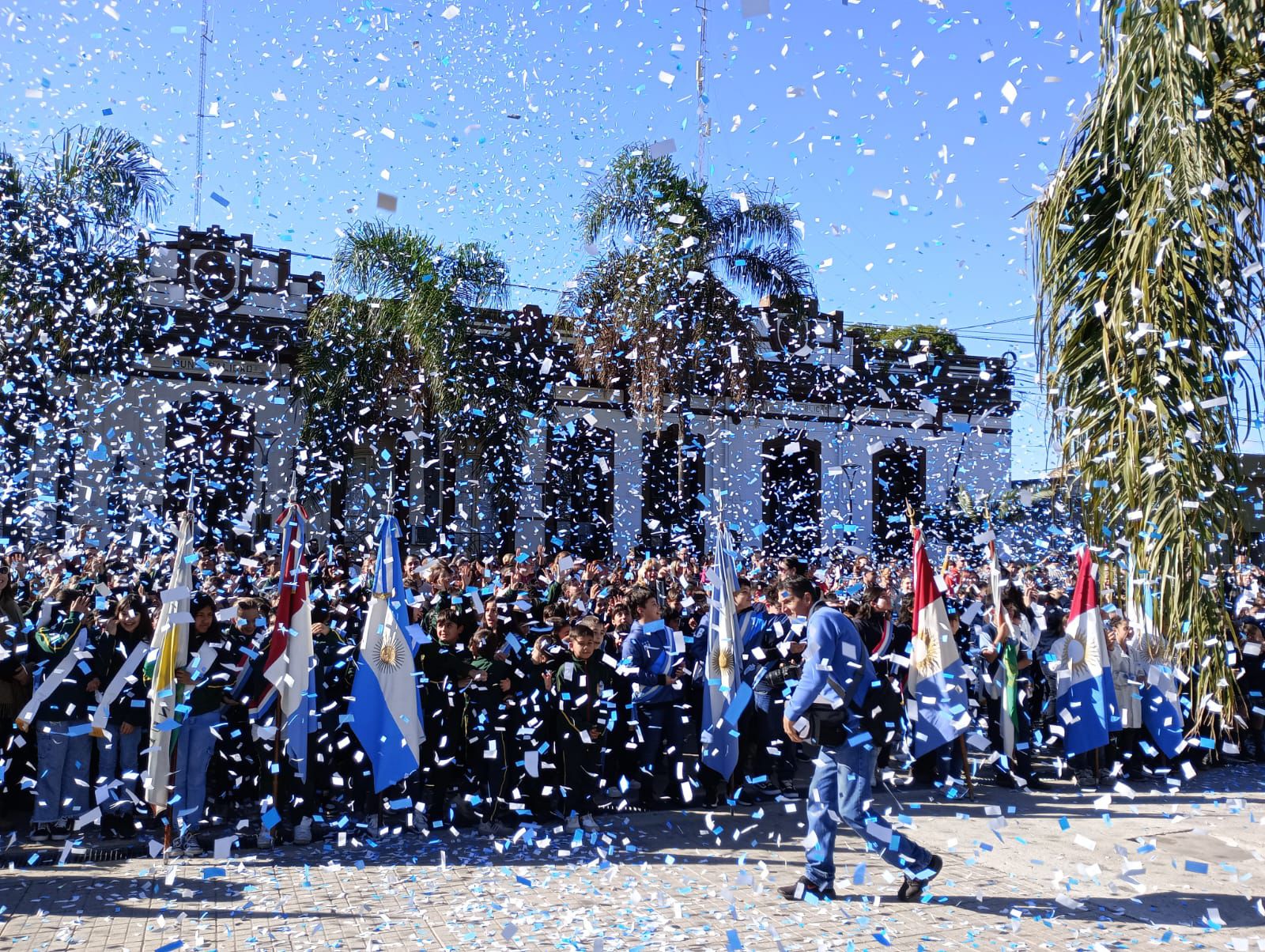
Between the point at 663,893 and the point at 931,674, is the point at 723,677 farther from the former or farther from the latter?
the point at 663,893

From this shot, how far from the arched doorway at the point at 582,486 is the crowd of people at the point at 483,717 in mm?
13229

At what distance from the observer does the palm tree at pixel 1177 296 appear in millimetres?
4137

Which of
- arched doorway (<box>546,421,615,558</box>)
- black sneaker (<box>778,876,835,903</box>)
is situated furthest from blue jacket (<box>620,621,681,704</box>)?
arched doorway (<box>546,421,615,558</box>)

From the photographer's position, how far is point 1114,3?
443 centimetres

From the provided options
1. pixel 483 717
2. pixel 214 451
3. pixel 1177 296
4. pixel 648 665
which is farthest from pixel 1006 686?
pixel 214 451

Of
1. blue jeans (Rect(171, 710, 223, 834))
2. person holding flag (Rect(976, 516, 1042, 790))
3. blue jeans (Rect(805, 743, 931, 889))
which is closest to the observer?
blue jeans (Rect(805, 743, 931, 889))

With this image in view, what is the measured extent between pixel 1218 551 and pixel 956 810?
4236mm

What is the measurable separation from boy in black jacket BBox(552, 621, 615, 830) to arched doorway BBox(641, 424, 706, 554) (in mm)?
15674

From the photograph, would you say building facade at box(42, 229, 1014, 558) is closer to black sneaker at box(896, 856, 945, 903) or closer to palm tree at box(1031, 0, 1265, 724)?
black sneaker at box(896, 856, 945, 903)

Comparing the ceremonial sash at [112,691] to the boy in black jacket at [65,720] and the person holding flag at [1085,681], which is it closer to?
the boy in black jacket at [65,720]

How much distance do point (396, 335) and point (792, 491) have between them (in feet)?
40.5

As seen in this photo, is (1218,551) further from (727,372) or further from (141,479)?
(141,479)

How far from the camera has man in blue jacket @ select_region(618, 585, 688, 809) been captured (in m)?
8.14

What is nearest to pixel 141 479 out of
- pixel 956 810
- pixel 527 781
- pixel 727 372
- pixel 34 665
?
pixel 727 372
